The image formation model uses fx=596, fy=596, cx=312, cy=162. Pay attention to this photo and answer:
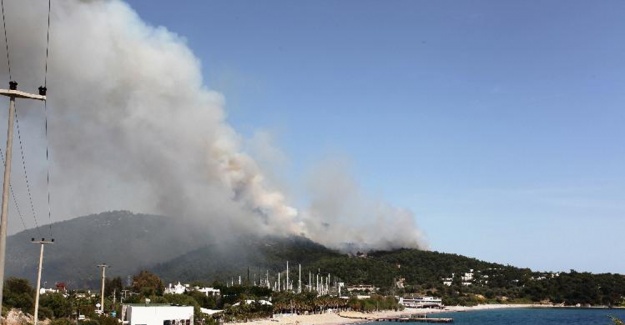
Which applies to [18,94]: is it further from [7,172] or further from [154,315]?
[154,315]

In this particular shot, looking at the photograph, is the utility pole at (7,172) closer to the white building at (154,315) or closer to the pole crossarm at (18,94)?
the pole crossarm at (18,94)

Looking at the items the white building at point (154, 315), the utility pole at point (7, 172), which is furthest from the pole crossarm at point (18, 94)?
the white building at point (154, 315)

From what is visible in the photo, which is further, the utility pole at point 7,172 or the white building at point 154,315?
the white building at point 154,315

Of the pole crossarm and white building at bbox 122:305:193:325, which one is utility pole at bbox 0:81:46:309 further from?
white building at bbox 122:305:193:325

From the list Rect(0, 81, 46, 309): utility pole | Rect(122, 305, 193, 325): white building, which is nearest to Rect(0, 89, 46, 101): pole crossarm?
Rect(0, 81, 46, 309): utility pole

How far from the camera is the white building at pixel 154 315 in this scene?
88.7 metres

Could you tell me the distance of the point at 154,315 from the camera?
90.5 meters

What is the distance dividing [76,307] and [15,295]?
10.9 m

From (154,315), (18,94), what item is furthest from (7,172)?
(154,315)

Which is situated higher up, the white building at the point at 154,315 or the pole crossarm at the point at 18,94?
the pole crossarm at the point at 18,94

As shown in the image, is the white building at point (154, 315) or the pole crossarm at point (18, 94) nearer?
the pole crossarm at point (18, 94)

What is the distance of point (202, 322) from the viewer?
342ft

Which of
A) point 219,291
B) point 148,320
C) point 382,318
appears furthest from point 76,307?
point 382,318

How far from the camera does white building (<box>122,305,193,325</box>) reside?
8869cm
